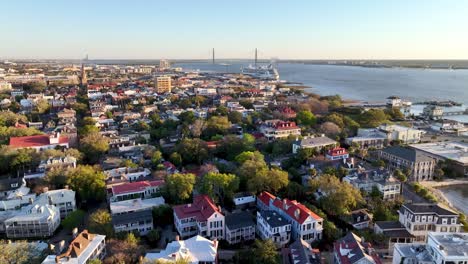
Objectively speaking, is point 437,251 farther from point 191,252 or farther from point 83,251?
point 83,251

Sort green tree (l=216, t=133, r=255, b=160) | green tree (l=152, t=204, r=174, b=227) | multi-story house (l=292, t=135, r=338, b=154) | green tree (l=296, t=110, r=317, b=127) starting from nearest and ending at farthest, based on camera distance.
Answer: green tree (l=152, t=204, r=174, b=227) < green tree (l=216, t=133, r=255, b=160) < multi-story house (l=292, t=135, r=338, b=154) < green tree (l=296, t=110, r=317, b=127)

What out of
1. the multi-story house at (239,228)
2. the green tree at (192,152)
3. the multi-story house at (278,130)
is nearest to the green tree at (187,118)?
the multi-story house at (278,130)

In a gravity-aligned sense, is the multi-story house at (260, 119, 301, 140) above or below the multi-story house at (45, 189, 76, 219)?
above

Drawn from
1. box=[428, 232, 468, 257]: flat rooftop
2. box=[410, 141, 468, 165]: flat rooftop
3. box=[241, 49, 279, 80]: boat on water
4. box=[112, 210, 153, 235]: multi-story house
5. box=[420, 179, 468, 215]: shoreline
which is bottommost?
box=[420, 179, 468, 215]: shoreline

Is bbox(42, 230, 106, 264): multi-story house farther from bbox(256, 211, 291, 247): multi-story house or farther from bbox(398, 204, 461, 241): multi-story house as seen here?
bbox(398, 204, 461, 241): multi-story house

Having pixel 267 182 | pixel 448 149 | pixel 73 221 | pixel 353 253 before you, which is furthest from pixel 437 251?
pixel 448 149

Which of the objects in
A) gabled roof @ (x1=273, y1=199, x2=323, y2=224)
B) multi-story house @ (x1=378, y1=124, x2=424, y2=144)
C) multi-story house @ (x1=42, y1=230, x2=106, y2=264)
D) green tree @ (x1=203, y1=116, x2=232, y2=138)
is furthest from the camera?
green tree @ (x1=203, y1=116, x2=232, y2=138)

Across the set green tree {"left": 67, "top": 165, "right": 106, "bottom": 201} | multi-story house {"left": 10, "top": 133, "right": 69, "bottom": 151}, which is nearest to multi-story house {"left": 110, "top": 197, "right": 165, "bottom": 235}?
green tree {"left": 67, "top": 165, "right": 106, "bottom": 201}
